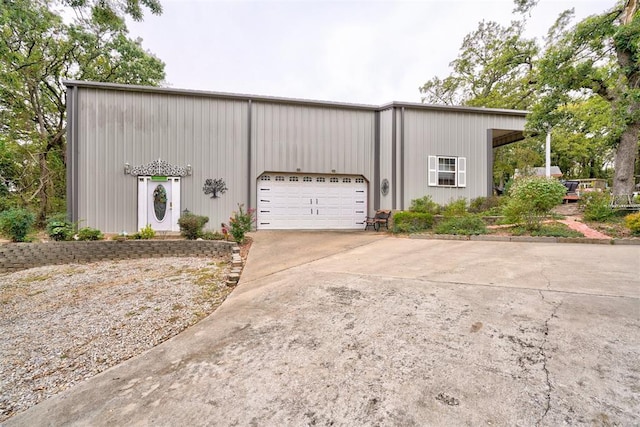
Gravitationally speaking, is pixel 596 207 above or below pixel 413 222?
above

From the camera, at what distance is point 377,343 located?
6.85 ft

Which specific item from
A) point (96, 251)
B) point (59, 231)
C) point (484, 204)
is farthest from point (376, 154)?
point (59, 231)

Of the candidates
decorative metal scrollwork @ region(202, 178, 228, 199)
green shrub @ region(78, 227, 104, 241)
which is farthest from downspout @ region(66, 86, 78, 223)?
decorative metal scrollwork @ region(202, 178, 228, 199)

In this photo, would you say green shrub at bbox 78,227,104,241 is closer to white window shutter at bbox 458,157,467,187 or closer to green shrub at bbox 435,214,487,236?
green shrub at bbox 435,214,487,236

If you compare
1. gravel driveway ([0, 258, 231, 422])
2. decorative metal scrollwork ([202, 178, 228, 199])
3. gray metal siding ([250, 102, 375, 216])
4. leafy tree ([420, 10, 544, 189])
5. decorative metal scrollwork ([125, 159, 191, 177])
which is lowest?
gravel driveway ([0, 258, 231, 422])

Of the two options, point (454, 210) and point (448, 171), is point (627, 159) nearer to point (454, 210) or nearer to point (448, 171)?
point (448, 171)

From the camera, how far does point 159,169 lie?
28.7ft

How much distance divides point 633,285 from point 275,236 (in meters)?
7.01

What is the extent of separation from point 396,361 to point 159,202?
357 inches

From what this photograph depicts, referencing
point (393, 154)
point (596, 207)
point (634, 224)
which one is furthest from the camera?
point (393, 154)

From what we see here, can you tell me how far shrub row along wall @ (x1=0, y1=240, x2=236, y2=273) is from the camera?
19.2 feet

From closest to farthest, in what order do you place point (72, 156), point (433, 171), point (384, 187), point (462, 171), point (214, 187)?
point (72, 156)
point (214, 187)
point (384, 187)
point (433, 171)
point (462, 171)

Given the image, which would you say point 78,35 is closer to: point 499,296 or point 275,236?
point 275,236

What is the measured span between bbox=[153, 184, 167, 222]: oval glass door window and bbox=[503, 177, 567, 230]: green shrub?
33.4 feet
